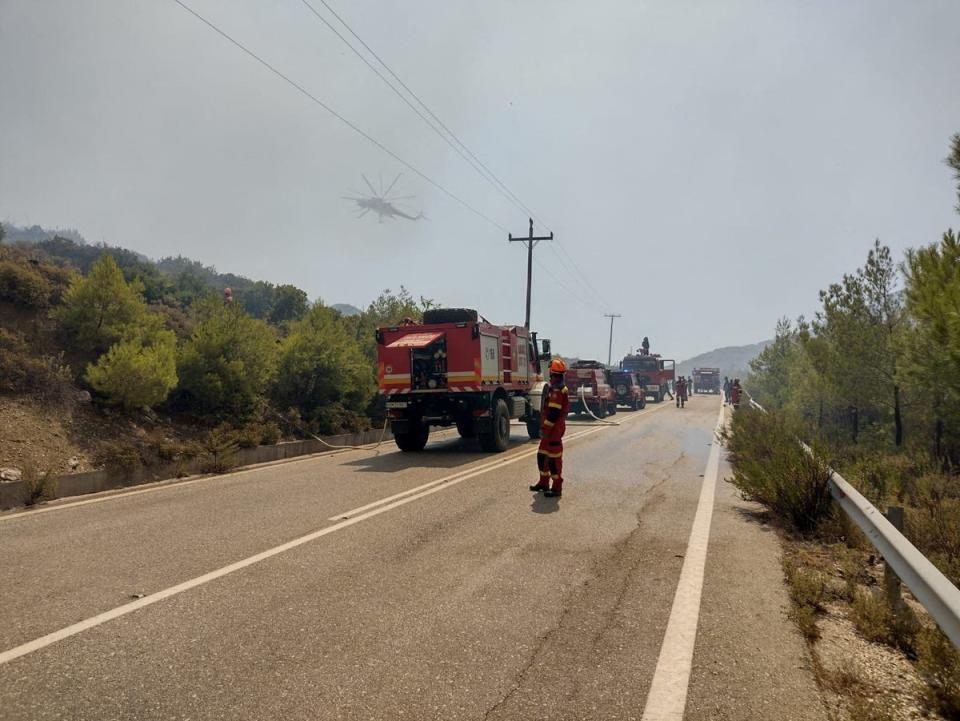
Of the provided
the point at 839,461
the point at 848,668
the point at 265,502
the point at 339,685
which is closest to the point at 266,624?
the point at 339,685

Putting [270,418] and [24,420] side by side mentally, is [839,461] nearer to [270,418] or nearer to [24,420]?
[270,418]

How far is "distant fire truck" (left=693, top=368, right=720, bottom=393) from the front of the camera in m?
66.2

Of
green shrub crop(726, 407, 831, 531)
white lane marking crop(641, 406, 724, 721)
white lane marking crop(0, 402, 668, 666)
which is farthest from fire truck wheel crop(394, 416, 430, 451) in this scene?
white lane marking crop(641, 406, 724, 721)

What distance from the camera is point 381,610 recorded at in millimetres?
4090

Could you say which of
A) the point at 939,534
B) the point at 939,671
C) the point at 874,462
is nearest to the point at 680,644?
the point at 939,671

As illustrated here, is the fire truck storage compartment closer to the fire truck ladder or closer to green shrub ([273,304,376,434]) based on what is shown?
the fire truck ladder

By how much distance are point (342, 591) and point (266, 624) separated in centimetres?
70

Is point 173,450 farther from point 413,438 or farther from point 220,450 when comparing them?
point 413,438

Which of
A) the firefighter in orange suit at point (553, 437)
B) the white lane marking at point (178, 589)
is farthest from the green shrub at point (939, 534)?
the white lane marking at point (178, 589)

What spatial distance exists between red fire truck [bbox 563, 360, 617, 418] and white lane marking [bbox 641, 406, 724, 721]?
1898 centimetres

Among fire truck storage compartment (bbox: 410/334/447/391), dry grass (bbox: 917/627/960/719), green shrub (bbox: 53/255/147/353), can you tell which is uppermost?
green shrub (bbox: 53/255/147/353)

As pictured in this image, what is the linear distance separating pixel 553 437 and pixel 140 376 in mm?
7387

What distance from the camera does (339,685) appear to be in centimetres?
308

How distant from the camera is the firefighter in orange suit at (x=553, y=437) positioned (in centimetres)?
816
